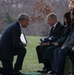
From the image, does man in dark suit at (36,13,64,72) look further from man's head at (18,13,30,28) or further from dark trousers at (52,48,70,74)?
dark trousers at (52,48,70,74)

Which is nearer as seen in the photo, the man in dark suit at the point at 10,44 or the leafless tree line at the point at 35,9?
the man in dark suit at the point at 10,44

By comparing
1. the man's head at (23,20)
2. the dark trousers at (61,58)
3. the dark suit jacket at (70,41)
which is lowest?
the dark trousers at (61,58)

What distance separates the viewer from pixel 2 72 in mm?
6574

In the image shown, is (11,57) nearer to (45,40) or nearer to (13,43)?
(13,43)

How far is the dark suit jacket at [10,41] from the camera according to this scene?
6.52 meters

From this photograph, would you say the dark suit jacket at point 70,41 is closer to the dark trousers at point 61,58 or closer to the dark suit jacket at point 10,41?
the dark trousers at point 61,58

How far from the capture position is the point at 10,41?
21.8 ft

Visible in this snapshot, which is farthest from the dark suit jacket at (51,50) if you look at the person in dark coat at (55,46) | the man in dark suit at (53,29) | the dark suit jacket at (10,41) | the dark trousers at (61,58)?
the dark suit jacket at (10,41)

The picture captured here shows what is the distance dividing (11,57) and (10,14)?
34.7 m

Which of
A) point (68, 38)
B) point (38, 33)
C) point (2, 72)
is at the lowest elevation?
point (38, 33)

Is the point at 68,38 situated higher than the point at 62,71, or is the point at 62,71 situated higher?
the point at 68,38

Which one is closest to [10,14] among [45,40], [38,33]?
[38,33]

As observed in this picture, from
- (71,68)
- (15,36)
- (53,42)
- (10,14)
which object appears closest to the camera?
(71,68)

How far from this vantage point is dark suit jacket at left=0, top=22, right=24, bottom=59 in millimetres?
6523
